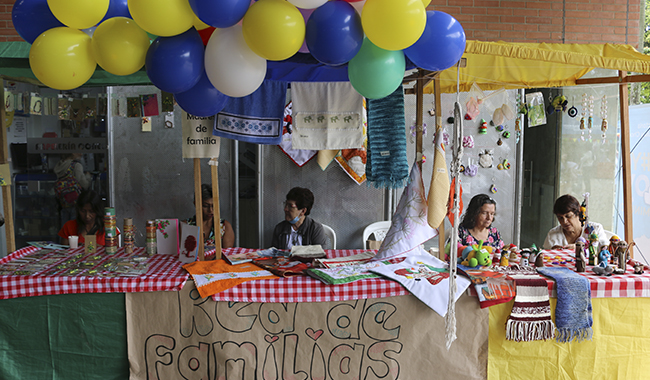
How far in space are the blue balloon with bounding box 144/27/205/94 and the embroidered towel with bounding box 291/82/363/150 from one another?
1.36 metres

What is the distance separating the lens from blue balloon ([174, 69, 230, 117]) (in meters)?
2.47

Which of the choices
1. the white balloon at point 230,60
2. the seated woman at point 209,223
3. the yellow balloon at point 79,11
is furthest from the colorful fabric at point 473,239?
the yellow balloon at point 79,11

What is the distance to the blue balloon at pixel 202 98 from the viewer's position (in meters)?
2.47

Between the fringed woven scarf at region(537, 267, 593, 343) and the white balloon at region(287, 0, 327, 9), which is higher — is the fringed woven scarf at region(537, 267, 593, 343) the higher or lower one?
the lower one

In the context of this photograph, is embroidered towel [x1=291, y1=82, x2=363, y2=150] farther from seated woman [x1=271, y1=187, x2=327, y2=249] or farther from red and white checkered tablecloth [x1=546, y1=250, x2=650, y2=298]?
red and white checkered tablecloth [x1=546, y1=250, x2=650, y2=298]

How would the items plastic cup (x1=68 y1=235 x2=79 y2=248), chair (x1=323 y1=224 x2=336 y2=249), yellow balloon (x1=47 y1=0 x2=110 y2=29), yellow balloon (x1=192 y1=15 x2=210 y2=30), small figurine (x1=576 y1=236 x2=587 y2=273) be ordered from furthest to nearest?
1. chair (x1=323 y1=224 x2=336 y2=249)
2. plastic cup (x1=68 y1=235 x2=79 y2=248)
3. small figurine (x1=576 y1=236 x2=587 y2=273)
4. yellow balloon (x1=192 y1=15 x2=210 y2=30)
5. yellow balloon (x1=47 y1=0 x2=110 y2=29)

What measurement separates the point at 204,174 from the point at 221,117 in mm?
2052

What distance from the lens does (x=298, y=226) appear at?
4441 millimetres

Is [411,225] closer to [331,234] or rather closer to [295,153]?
[331,234]

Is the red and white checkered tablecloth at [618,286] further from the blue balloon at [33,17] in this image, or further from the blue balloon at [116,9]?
the blue balloon at [33,17]

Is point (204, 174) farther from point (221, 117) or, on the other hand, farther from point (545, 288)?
point (545, 288)

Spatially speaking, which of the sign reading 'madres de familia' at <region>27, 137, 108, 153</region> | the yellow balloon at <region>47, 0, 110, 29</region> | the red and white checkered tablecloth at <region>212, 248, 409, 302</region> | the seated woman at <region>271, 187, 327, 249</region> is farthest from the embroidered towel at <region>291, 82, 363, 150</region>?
the sign reading 'madres de familia' at <region>27, 137, 108, 153</region>

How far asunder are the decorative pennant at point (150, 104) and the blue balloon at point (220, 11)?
173 centimetres

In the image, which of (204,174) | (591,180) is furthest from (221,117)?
(591,180)
